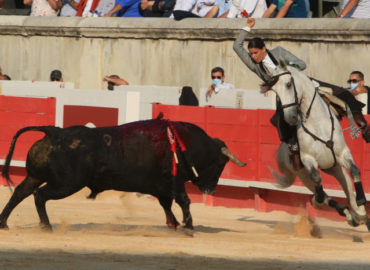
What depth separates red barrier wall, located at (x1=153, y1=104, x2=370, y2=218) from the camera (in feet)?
47.5

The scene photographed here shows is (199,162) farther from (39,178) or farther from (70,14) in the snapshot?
(70,14)

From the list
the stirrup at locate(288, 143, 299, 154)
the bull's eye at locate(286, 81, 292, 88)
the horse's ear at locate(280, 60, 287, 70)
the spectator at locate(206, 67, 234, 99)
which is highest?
the horse's ear at locate(280, 60, 287, 70)

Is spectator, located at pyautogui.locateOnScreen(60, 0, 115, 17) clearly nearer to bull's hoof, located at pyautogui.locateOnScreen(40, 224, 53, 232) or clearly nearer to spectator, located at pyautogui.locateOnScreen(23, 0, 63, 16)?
spectator, located at pyautogui.locateOnScreen(23, 0, 63, 16)

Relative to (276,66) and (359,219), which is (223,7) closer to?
(276,66)

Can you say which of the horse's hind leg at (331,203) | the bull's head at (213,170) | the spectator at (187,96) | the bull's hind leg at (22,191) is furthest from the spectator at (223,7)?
the bull's hind leg at (22,191)

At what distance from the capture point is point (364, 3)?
1562cm

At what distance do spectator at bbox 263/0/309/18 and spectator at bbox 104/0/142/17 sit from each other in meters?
2.95

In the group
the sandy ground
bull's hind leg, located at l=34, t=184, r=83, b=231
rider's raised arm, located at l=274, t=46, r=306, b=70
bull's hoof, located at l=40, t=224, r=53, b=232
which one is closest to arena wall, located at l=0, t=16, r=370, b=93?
the sandy ground

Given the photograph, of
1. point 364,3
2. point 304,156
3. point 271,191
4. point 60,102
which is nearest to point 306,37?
point 364,3

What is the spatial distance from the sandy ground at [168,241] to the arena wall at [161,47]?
9.30 feet

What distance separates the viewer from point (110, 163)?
1093cm

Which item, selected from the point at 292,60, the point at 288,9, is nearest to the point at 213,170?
the point at 292,60

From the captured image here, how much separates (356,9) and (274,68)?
4.65m

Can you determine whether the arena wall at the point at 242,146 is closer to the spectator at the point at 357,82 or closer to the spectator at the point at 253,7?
the spectator at the point at 357,82
